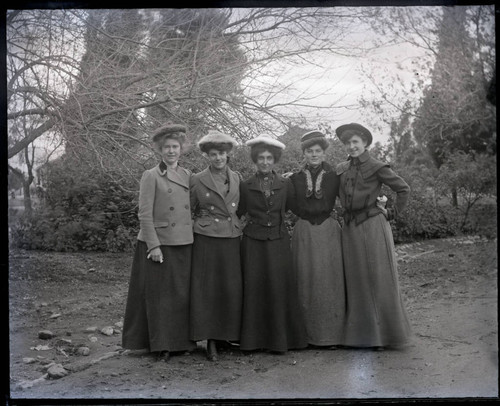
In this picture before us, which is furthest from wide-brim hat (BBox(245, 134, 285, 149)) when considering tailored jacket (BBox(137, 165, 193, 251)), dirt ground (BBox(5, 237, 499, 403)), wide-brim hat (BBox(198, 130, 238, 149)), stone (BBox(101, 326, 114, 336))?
stone (BBox(101, 326, 114, 336))

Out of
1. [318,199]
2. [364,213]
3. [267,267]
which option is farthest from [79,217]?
[364,213]

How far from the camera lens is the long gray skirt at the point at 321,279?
5.48m

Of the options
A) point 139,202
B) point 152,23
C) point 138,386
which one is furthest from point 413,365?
point 152,23

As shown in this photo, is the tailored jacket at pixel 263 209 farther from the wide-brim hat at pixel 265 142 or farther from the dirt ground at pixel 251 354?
the dirt ground at pixel 251 354

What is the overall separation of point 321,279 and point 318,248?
0.91 feet

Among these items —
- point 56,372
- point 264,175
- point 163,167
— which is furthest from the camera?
point 264,175

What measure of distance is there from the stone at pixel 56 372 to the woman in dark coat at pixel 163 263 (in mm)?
554

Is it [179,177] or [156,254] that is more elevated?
[179,177]

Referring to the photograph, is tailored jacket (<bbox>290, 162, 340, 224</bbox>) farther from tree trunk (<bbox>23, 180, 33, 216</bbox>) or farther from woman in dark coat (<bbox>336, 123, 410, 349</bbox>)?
tree trunk (<bbox>23, 180, 33, 216</bbox>)

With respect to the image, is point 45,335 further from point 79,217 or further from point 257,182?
point 257,182

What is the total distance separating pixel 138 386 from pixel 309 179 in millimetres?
2297

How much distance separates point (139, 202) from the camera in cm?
536

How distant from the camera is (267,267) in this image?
5.42 meters

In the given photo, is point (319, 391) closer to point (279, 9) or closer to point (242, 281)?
point (242, 281)
